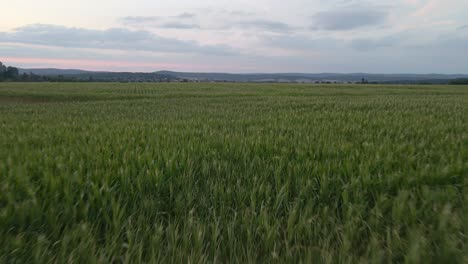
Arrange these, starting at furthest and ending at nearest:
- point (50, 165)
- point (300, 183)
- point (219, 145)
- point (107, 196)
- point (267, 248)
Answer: point (219, 145)
point (50, 165)
point (300, 183)
point (107, 196)
point (267, 248)

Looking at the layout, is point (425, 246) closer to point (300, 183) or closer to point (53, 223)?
point (300, 183)

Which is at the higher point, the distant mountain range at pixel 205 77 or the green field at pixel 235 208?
the distant mountain range at pixel 205 77

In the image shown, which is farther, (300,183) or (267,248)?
(300,183)

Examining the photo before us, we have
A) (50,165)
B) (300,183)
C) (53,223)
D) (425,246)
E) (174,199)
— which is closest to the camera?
(425,246)

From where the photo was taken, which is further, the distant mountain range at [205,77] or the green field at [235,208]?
the distant mountain range at [205,77]

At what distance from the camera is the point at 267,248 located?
4.88 feet

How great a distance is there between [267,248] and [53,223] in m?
1.35

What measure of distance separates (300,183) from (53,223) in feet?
6.07

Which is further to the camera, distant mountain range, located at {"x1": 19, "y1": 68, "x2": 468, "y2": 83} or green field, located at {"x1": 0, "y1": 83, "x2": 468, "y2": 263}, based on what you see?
distant mountain range, located at {"x1": 19, "y1": 68, "x2": 468, "y2": 83}

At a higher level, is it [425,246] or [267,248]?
[425,246]

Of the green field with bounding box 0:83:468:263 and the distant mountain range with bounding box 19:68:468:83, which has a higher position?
the distant mountain range with bounding box 19:68:468:83

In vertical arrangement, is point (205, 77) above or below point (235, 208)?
above

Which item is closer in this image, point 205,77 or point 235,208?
point 235,208

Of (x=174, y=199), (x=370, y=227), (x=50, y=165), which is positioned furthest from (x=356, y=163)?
(x=50, y=165)
